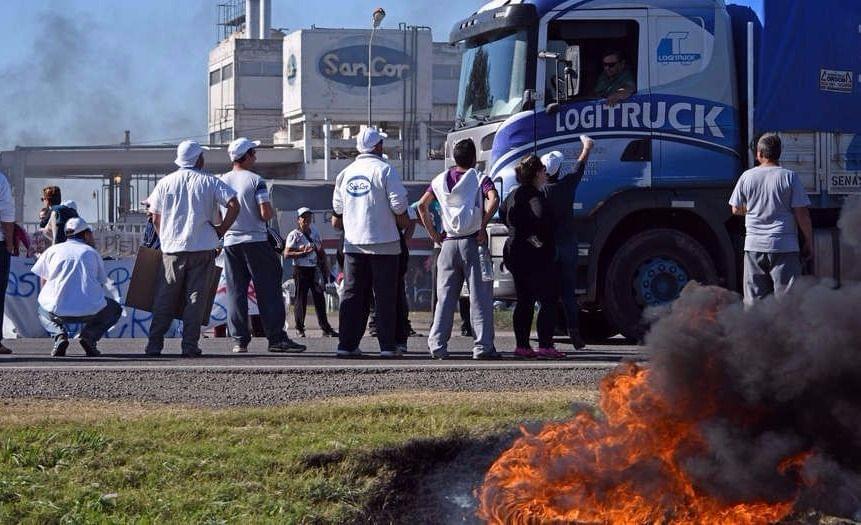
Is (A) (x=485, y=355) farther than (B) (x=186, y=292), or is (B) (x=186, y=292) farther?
(B) (x=186, y=292)

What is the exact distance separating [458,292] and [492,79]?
323 centimetres

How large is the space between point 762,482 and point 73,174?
6681 cm

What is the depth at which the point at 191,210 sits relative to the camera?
1198 cm

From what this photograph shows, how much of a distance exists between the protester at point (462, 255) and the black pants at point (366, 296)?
395mm

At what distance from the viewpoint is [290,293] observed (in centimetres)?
2283

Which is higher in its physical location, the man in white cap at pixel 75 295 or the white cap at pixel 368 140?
the white cap at pixel 368 140

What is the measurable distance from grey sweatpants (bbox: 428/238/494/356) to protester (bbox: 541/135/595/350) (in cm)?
106

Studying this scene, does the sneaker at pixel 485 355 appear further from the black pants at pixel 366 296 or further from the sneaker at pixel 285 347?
the sneaker at pixel 285 347

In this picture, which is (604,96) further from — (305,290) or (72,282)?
(305,290)

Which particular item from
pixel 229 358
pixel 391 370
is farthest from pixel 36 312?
pixel 391 370

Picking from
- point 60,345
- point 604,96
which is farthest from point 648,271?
point 60,345

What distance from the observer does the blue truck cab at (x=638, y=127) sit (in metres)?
13.8

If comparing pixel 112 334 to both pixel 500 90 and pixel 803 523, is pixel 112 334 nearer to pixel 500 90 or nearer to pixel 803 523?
pixel 500 90

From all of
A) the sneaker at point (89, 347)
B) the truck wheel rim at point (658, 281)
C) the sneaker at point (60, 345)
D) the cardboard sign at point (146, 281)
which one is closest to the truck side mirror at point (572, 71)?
the truck wheel rim at point (658, 281)
